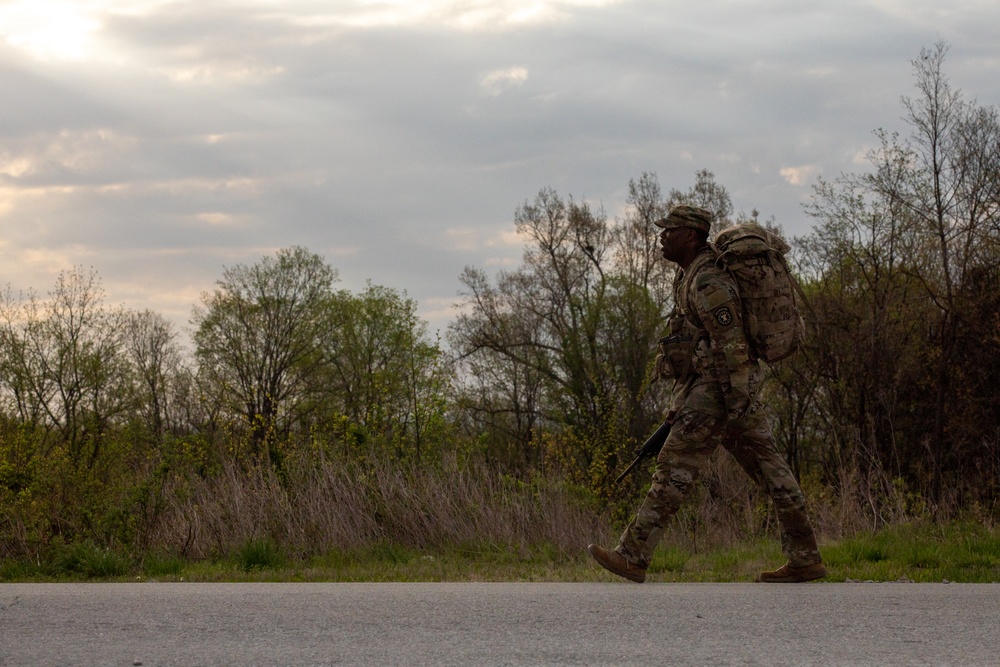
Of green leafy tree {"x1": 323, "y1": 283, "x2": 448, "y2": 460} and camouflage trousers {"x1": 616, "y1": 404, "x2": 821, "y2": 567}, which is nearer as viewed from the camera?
camouflage trousers {"x1": 616, "y1": 404, "x2": 821, "y2": 567}

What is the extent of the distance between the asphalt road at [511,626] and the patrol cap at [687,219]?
6.85 feet

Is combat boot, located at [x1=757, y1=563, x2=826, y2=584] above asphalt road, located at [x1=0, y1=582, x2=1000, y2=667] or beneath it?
beneath

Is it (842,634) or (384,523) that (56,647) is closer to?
(842,634)

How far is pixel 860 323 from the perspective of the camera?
66.4 feet

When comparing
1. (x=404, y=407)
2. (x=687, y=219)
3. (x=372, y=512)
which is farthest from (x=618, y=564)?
(x=404, y=407)

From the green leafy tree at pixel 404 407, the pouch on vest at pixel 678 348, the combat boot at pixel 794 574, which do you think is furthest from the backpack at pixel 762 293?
→ the green leafy tree at pixel 404 407

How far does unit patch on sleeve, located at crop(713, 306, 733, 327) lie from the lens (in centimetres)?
584

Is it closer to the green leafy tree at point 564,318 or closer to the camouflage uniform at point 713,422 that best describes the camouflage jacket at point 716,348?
the camouflage uniform at point 713,422

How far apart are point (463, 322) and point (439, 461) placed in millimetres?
32173

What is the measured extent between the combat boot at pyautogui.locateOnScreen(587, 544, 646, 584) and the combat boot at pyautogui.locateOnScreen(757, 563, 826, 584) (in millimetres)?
737

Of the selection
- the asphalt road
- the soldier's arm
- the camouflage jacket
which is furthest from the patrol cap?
the asphalt road

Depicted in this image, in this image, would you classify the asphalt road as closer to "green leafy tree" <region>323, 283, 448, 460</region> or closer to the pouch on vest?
the pouch on vest

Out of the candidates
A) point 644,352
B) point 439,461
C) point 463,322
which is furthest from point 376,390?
point 463,322

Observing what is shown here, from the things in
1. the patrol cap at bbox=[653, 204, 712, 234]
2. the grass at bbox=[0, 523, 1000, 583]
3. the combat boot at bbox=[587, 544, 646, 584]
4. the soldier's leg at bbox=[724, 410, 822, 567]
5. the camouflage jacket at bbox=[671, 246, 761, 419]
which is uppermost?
the patrol cap at bbox=[653, 204, 712, 234]
